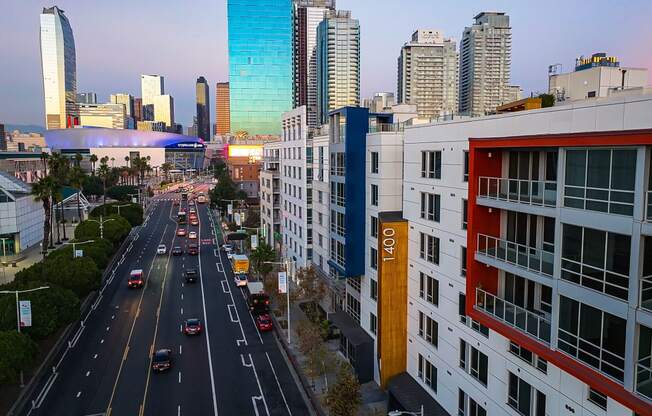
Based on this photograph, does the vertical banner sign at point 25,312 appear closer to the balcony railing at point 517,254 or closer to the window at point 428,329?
the window at point 428,329

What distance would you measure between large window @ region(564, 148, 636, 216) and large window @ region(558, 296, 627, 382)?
359cm

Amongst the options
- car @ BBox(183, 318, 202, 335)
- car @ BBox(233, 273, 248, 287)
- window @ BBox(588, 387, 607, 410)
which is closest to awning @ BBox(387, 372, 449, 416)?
window @ BBox(588, 387, 607, 410)

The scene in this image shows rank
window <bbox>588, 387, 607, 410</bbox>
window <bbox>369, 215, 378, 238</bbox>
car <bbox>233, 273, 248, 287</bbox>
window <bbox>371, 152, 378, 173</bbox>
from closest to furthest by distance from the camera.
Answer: window <bbox>588, 387, 607, 410</bbox> → window <bbox>371, 152, 378, 173</bbox> → window <bbox>369, 215, 378, 238</bbox> → car <bbox>233, 273, 248, 287</bbox>

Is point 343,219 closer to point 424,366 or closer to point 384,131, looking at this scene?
point 384,131

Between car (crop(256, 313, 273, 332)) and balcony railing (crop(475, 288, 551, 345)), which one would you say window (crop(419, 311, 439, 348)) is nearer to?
balcony railing (crop(475, 288, 551, 345))

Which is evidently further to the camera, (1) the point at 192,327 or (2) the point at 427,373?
(1) the point at 192,327

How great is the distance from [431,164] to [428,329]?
10.3 metres

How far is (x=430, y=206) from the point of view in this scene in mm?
30000

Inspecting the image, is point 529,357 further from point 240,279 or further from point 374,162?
point 240,279

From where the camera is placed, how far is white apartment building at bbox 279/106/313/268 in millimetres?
60531

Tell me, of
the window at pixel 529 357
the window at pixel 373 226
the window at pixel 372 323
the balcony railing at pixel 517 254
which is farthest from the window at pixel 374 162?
the window at pixel 529 357

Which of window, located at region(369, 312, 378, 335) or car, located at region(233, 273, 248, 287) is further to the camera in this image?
car, located at region(233, 273, 248, 287)

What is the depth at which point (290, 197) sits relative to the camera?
2697 inches

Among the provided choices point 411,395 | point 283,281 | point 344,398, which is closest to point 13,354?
point 344,398
